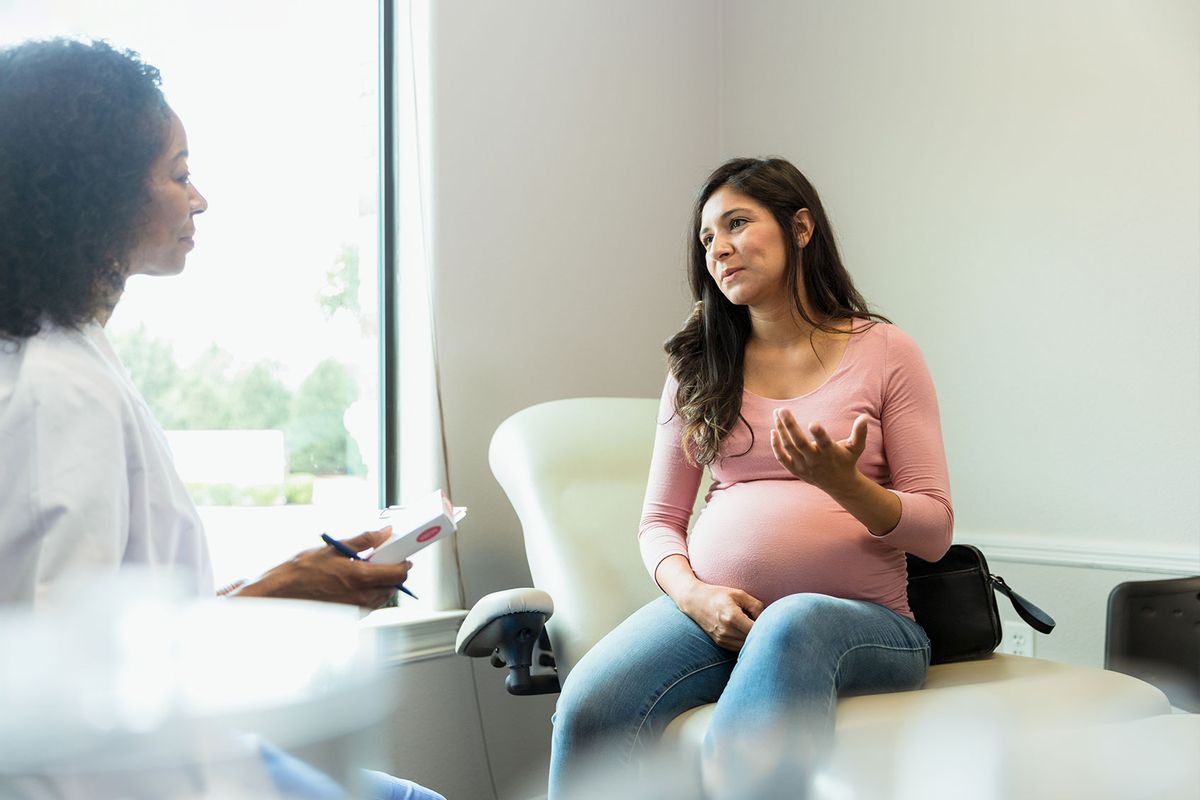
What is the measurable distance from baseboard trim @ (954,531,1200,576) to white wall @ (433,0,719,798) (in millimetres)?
884

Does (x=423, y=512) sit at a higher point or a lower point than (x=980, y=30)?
lower

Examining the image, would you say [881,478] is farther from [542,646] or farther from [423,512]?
[423,512]

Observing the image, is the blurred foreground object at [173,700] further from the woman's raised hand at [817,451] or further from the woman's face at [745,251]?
the woman's face at [745,251]

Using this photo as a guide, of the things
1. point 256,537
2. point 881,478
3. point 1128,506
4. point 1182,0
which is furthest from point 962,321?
point 256,537

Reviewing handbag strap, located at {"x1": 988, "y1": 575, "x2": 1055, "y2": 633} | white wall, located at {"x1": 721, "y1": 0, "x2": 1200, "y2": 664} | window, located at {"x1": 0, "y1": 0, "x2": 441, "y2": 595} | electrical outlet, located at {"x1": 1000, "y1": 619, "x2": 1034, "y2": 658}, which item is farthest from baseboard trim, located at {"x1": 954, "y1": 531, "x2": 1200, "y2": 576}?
window, located at {"x1": 0, "y1": 0, "x2": 441, "y2": 595}

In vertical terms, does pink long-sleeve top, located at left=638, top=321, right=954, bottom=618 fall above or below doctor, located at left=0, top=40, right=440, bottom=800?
below

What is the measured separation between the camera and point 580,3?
230 cm

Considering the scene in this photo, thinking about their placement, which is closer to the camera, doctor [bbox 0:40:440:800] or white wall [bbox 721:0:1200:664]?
doctor [bbox 0:40:440:800]

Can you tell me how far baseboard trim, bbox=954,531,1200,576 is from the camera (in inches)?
68.2

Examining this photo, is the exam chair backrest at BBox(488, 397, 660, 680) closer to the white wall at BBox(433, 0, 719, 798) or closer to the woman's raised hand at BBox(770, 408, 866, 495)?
the white wall at BBox(433, 0, 719, 798)

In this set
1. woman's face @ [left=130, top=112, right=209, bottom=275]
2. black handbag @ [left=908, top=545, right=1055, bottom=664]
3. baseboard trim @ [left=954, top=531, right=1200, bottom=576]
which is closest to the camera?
woman's face @ [left=130, top=112, right=209, bottom=275]

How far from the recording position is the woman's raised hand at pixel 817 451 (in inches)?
42.6

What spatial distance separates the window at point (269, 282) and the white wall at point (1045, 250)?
43.0 inches

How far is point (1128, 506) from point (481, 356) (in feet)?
4.12
